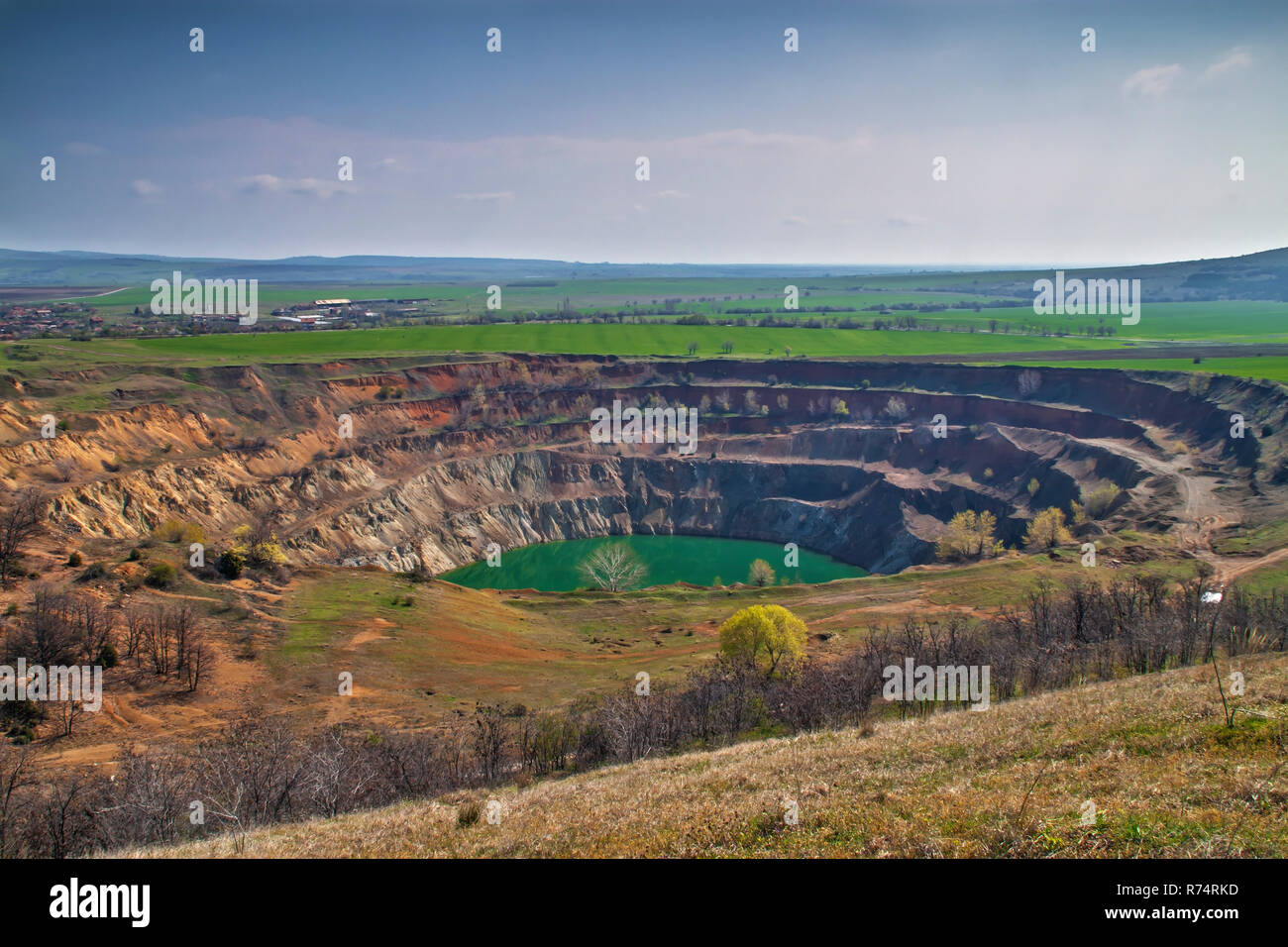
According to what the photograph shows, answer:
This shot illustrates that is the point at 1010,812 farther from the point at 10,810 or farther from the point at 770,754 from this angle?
the point at 10,810

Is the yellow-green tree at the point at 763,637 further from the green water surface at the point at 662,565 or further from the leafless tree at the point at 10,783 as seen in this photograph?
the green water surface at the point at 662,565

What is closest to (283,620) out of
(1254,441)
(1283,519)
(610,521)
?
(610,521)

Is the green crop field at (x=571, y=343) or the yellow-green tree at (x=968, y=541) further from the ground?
the green crop field at (x=571, y=343)

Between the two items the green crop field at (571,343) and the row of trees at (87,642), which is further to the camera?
the green crop field at (571,343)

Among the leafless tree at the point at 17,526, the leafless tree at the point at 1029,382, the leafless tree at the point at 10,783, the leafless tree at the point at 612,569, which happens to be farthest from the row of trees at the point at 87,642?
the leafless tree at the point at 1029,382

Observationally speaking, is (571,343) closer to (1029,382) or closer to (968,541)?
(1029,382)

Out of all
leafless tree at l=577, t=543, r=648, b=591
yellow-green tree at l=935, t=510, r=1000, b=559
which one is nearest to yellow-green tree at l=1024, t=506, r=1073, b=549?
yellow-green tree at l=935, t=510, r=1000, b=559
